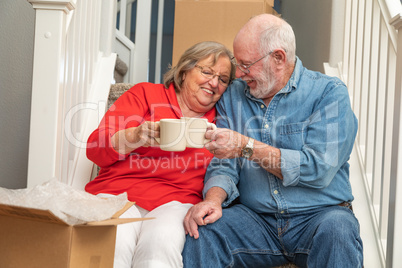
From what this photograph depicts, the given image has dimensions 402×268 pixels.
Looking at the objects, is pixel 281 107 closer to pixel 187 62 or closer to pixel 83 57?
pixel 187 62

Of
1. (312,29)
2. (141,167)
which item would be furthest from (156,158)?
(312,29)

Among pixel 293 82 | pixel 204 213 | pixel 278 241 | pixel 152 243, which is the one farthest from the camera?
pixel 293 82

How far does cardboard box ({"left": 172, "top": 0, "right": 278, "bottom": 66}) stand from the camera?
7.09 ft

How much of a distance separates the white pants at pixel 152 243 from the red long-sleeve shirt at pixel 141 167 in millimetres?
173

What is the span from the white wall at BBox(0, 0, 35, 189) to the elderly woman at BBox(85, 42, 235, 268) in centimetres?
74

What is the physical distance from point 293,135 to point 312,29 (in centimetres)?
151

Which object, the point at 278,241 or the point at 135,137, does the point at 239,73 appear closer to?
the point at 135,137

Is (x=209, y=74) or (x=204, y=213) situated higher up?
(x=209, y=74)

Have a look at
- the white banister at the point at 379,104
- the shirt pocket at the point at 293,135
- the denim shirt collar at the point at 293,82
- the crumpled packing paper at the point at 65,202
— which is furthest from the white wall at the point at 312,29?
the crumpled packing paper at the point at 65,202

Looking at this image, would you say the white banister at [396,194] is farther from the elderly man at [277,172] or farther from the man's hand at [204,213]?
the man's hand at [204,213]

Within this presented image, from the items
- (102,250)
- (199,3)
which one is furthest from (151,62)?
(102,250)

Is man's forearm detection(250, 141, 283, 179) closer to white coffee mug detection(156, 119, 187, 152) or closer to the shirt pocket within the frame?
the shirt pocket

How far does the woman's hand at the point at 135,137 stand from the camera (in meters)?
1.35

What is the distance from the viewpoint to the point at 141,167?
1.55 meters
